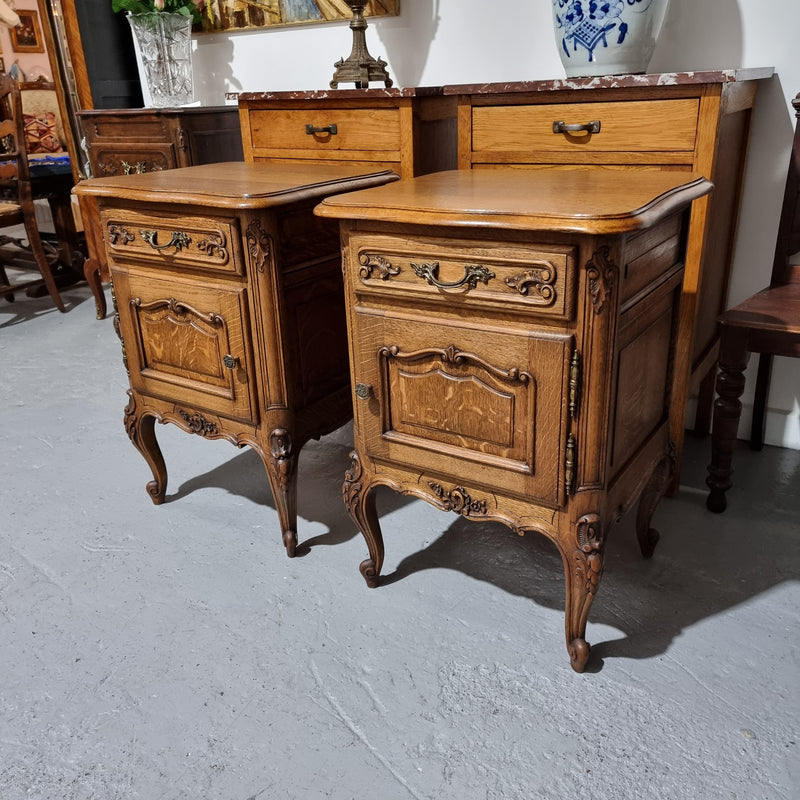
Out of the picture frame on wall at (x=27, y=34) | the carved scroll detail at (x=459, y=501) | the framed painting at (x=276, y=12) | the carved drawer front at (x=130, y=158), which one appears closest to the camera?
the carved scroll detail at (x=459, y=501)

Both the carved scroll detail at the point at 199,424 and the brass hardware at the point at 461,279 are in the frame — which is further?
the carved scroll detail at the point at 199,424

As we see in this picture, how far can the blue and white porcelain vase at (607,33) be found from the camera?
191 centimetres

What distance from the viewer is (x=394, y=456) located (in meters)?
1.59

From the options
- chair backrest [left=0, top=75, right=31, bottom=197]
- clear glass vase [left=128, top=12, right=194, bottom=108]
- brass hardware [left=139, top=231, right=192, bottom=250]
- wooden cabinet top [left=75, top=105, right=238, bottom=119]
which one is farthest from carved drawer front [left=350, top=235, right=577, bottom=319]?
chair backrest [left=0, top=75, right=31, bottom=197]

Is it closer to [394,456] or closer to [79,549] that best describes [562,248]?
[394,456]

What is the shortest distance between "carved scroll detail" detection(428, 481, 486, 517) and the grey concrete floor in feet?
1.01

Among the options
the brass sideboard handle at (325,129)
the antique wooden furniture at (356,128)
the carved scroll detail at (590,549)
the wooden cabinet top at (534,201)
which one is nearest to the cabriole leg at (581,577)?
the carved scroll detail at (590,549)

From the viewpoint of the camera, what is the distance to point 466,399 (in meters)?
1.44

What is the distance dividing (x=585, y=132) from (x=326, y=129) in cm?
78

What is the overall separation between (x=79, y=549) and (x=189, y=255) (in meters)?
0.87

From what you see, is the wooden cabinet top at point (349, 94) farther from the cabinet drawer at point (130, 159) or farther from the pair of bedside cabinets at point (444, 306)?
the cabinet drawer at point (130, 159)

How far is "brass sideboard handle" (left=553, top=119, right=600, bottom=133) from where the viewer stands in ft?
6.09

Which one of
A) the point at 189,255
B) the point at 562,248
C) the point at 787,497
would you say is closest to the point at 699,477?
the point at 787,497

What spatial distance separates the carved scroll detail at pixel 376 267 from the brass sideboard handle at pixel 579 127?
750 millimetres
